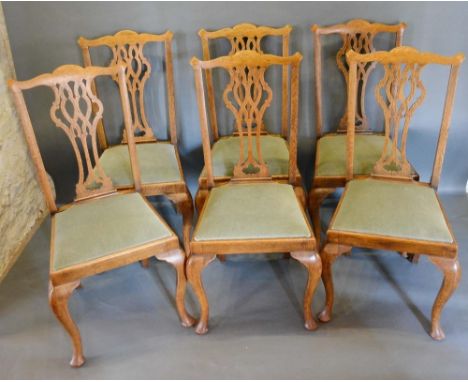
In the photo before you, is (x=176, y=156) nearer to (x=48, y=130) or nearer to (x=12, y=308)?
(x=48, y=130)

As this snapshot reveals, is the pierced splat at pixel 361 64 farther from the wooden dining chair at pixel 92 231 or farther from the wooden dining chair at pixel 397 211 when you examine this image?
the wooden dining chair at pixel 92 231

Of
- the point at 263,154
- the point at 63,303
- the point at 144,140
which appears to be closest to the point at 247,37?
the point at 263,154

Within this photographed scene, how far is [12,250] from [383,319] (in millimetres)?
1804

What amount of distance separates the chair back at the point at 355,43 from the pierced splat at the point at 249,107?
401 mm

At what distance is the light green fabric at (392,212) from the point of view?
57.5 inches

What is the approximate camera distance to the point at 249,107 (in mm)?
1752

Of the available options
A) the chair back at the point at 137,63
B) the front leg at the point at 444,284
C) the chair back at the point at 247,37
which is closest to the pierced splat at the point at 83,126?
the chair back at the point at 137,63

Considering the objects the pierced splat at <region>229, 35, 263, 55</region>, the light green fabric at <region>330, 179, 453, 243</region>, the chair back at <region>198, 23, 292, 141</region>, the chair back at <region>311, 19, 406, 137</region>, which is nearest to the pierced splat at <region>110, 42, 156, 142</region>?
the chair back at <region>198, 23, 292, 141</region>

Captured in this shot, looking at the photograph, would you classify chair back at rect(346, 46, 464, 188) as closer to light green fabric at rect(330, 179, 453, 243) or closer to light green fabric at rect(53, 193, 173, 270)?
light green fabric at rect(330, 179, 453, 243)

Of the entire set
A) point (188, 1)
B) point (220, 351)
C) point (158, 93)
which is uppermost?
point (188, 1)

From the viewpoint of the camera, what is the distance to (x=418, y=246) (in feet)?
4.71

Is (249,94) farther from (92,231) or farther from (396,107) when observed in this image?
(92,231)

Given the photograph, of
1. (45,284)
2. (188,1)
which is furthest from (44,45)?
(45,284)

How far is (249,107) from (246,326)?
2.93 feet
